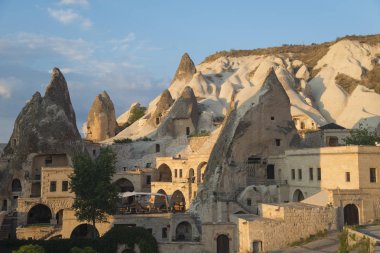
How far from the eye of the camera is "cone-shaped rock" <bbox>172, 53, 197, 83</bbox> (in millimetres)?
92750

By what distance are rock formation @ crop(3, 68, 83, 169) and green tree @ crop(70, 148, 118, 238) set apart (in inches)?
492

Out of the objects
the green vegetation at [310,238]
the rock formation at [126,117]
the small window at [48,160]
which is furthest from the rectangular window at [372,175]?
the rock formation at [126,117]

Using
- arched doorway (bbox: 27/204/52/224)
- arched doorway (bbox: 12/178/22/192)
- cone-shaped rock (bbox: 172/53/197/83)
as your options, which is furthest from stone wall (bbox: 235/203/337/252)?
cone-shaped rock (bbox: 172/53/197/83)

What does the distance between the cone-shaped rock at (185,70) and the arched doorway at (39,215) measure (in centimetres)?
5094

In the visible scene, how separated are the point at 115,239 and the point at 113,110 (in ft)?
143

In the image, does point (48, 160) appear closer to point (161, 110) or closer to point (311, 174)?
point (161, 110)

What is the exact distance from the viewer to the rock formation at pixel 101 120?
247 ft

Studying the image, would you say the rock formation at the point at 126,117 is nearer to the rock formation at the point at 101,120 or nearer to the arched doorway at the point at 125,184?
the rock formation at the point at 101,120

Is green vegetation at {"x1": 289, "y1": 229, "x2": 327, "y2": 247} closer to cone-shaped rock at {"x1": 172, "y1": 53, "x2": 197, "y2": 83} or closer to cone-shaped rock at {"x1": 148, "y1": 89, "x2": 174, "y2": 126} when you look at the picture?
cone-shaped rock at {"x1": 148, "y1": 89, "x2": 174, "y2": 126}

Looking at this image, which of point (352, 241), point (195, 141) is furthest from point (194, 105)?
point (352, 241)

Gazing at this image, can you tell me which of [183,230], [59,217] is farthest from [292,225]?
[59,217]

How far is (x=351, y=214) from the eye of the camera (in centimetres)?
3316

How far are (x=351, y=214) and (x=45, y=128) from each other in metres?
32.4

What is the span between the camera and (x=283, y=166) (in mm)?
42500
